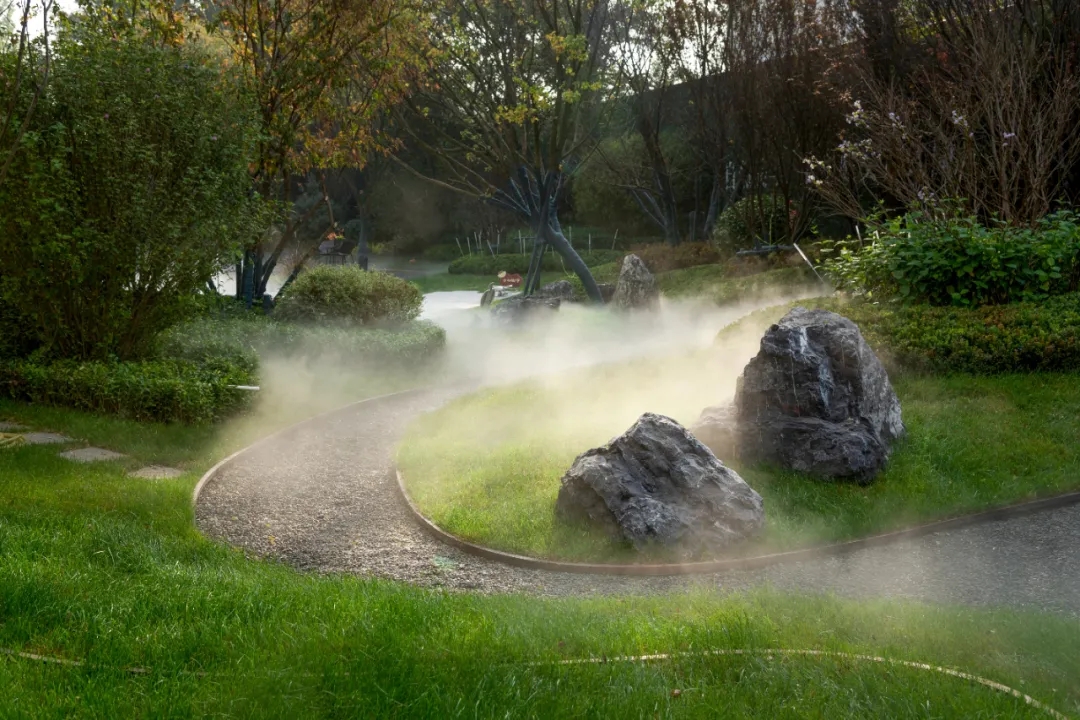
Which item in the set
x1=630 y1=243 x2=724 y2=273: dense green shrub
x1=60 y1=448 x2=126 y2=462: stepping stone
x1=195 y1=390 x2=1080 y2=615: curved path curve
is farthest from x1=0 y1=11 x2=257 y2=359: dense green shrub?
x1=630 y1=243 x2=724 y2=273: dense green shrub

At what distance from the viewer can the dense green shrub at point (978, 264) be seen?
1023 centimetres

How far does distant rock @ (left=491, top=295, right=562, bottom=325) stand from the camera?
17438mm

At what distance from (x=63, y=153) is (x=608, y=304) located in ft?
38.4

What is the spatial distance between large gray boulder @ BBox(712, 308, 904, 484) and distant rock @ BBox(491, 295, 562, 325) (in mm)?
10188

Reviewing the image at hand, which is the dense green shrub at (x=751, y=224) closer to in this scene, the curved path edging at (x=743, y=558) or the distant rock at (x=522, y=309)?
the distant rock at (x=522, y=309)

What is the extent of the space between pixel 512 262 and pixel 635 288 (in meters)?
14.6

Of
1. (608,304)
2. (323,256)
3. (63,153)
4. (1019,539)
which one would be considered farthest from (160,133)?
(323,256)

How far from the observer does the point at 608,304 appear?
18.8 meters

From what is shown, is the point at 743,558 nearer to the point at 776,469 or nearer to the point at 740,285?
the point at 776,469

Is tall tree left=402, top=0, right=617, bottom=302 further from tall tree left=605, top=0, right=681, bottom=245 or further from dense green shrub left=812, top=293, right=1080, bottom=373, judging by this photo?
dense green shrub left=812, top=293, right=1080, bottom=373

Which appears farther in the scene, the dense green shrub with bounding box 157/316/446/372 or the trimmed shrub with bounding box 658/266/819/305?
the trimmed shrub with bounding box 658/266/819/305

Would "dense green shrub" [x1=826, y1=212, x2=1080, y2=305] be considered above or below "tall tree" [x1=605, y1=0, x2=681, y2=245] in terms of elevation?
below

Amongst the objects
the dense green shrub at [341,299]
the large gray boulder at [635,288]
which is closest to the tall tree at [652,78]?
the large gray boulder at [635,288]


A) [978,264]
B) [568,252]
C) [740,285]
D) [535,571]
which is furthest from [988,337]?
[568,252]
